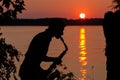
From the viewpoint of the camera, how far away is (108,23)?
25.7 ft

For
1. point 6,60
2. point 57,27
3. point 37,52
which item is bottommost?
point 6,60

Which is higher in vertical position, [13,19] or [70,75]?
[13,19]

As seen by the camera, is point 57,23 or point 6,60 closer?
point 57,23

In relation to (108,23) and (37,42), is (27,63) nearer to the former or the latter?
(37,42)

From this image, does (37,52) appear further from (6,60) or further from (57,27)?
(6,60)

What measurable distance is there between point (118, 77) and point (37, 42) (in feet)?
4.44

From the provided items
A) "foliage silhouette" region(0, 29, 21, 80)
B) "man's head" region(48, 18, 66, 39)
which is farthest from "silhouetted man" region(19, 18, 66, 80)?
"foliage silhouette" region(0, 29, 21, 80)

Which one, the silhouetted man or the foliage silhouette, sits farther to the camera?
the foliage silhouette

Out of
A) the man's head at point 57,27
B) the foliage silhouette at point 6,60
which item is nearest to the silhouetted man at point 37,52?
the man's head at point 57,27

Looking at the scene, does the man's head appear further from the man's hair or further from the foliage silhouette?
the foliage silhouette

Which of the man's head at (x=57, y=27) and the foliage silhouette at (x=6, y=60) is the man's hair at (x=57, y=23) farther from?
the foliage silhouette at (x=6, y=60)

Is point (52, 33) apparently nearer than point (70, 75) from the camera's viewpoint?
Yes

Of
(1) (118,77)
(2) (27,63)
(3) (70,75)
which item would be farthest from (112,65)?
(2) (27,63)

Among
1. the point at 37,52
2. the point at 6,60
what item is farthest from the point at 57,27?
the point at 6,60
